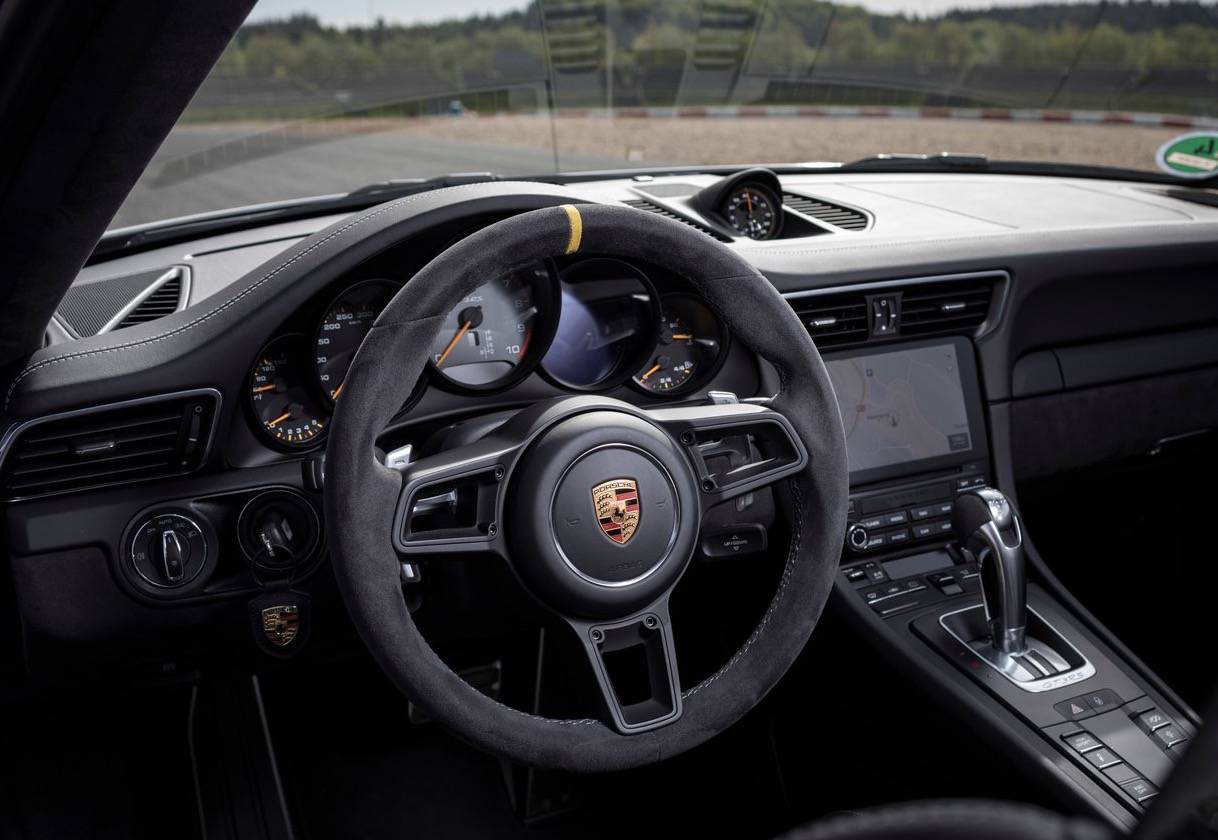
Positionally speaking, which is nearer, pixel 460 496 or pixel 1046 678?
pixel 460 496

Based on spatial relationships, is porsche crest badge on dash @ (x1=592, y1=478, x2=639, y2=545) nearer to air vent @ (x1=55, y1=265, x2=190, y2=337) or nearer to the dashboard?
the dashboard

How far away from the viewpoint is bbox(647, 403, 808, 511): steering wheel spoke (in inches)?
66.9

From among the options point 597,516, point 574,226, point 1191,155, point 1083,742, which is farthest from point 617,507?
point 1191,155

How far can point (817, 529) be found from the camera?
1.71 m

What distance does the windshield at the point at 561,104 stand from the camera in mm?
2736

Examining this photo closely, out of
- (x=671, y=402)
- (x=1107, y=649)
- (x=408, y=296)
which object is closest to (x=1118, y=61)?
(x=1107, y=649)

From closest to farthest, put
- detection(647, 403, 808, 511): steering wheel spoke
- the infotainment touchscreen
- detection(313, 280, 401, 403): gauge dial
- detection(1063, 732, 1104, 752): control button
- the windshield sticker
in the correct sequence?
detection(647, 403, 808, 511): steering wheel spoke
detection(313, 280, 401, 403): gauge dial
detection(1063, 732, 1104, 752): control button
the infotainment touchscreen
the windshield sticker

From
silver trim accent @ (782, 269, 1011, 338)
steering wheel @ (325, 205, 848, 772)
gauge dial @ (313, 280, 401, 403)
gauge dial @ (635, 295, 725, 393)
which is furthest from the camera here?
silver trim accent @ (782, 269, 1011, 338)

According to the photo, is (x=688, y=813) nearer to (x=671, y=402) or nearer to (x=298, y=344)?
(x=671, y=402)

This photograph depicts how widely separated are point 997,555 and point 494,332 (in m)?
1.11

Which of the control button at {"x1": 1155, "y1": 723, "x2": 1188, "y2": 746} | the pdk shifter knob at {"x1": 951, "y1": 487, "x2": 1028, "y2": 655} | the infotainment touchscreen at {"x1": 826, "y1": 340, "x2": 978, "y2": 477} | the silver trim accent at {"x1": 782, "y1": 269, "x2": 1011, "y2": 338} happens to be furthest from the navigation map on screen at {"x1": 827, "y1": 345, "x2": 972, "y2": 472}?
the control button at {"x1": 1155, "y1": 723, "x2": 1188, "y2": 746}

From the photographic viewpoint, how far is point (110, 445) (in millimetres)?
1901

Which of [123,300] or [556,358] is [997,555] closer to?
[556,358]

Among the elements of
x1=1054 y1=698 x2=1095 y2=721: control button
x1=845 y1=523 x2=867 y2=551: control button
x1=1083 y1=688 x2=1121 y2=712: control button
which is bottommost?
x1=1083 y1=688 x2=1121 y2=712: control button
